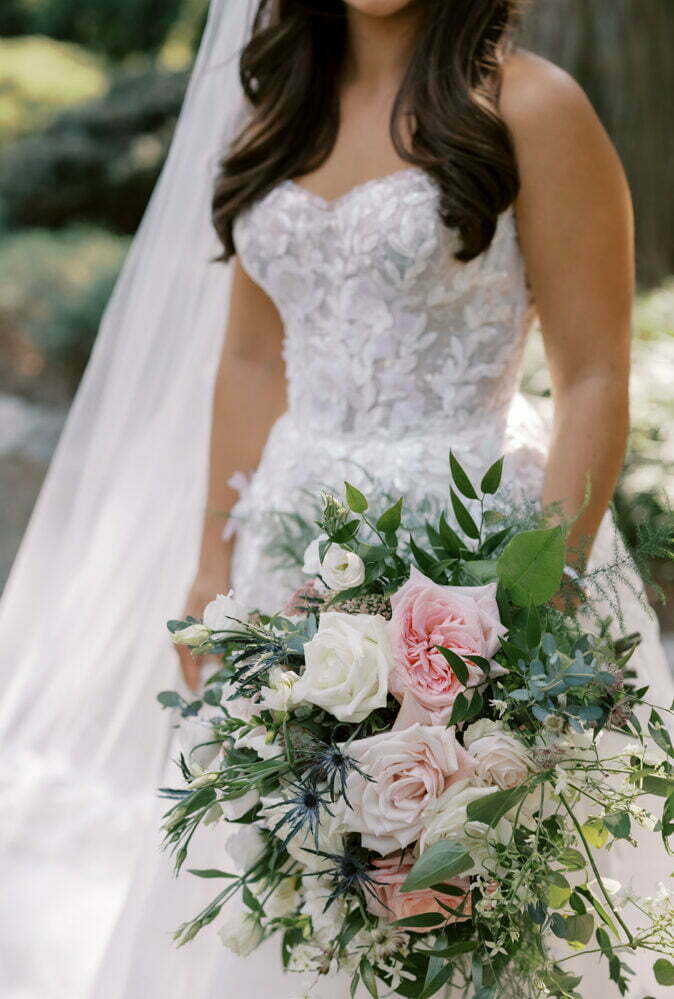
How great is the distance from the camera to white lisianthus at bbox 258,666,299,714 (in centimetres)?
107

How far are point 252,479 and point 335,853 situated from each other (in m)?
1.09

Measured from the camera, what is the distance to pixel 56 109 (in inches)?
356

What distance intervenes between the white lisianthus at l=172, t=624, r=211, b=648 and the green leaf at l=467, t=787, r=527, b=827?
325 millimetres

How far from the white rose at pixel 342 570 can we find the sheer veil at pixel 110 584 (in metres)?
1.31

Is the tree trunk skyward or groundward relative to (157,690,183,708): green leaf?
skyward

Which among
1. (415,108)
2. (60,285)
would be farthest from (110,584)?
(60,285)

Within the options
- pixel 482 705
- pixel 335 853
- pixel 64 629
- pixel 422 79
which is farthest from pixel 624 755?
pixel 64 629

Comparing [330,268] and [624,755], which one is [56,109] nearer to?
[330,268]

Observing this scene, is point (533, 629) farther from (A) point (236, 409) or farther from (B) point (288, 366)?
(A) point (236, 409)

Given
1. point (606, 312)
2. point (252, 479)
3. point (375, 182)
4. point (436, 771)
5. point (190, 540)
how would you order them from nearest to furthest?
point (436, 771), point (606, 312), point (375, 182), point (252, 479), point (190, 540)

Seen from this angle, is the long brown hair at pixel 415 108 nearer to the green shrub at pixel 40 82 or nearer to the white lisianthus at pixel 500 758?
the white lisianthus at pixel 500 758

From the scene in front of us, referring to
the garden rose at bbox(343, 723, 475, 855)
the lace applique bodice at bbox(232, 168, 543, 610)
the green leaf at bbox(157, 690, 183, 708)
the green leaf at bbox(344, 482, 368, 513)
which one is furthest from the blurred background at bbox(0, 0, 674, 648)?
the garden rose at bbox(343, 723, 475, 855)

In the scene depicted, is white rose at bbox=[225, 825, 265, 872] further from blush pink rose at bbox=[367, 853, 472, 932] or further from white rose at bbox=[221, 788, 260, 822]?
blush pink rose at bbox=[367, 853, 472, 932]

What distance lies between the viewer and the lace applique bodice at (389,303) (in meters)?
1.74
